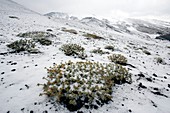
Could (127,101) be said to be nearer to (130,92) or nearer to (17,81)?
(130,92)

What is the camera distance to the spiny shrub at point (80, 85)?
593 cm

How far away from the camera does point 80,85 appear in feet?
21.3

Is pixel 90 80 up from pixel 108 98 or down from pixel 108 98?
up

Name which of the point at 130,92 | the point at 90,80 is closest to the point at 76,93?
the point at 90,80

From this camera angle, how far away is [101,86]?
22.1 feet

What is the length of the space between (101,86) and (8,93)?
423cm

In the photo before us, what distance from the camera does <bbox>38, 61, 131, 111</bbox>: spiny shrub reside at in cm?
593

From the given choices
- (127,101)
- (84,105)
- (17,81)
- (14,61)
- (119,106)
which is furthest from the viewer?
(14,61)

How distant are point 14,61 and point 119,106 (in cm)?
780

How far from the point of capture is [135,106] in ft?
21.0

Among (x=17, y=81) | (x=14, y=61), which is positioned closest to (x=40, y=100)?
(x=17, y=81)

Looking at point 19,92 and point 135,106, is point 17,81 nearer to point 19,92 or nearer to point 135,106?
point 19,92

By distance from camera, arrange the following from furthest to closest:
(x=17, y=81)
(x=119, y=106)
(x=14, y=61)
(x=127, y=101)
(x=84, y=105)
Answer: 1. (x=14, y=61)
2. (x=17, y=81)
3. (x=127, y=101)
4. (x=119, y=106)
5. (x=84, y=105)

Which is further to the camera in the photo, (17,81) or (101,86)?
(17,81)
